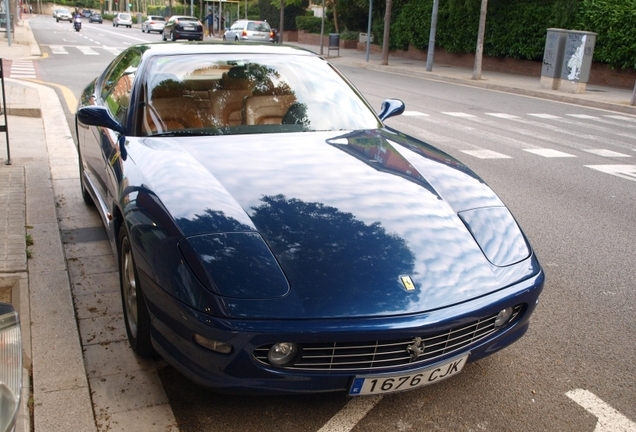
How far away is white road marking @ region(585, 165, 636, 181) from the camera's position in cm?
879

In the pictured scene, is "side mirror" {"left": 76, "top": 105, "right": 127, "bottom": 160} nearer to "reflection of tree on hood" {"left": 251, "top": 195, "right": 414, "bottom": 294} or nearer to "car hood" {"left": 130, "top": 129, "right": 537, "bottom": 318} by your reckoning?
"car hood" {"left": 130, "top": 129, "right": 537, "bottom": 318}

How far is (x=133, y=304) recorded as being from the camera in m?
3.51

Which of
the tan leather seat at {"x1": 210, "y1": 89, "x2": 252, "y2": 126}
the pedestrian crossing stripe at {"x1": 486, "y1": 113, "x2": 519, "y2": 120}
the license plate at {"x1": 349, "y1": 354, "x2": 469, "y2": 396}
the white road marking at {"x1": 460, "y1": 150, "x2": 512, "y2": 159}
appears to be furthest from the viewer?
the pedestrian crossing stripe at {"x1": 486, "y1": 113, "x2": 519, "y2": 120}

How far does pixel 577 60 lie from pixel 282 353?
19885 millimetres

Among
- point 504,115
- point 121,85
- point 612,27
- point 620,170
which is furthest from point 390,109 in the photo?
point 612,27

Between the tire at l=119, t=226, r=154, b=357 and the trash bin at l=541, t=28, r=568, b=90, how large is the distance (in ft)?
64.9

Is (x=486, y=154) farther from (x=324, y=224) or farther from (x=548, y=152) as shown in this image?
(x=324, y=224)

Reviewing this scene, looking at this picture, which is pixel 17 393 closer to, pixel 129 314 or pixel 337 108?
pixel 129 314

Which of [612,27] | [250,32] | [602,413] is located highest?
[612,27]

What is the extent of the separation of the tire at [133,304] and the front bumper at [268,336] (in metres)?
0.31

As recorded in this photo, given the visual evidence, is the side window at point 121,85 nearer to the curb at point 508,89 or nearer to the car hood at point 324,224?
the car hood at point 324,224

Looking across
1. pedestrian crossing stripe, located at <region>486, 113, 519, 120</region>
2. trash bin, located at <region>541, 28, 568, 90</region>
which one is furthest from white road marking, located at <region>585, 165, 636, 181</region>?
trash bin, located at <region>541, 28, 568, 90</region>

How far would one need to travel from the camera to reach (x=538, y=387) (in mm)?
3363

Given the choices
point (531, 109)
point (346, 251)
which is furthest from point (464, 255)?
point (531, 109)
